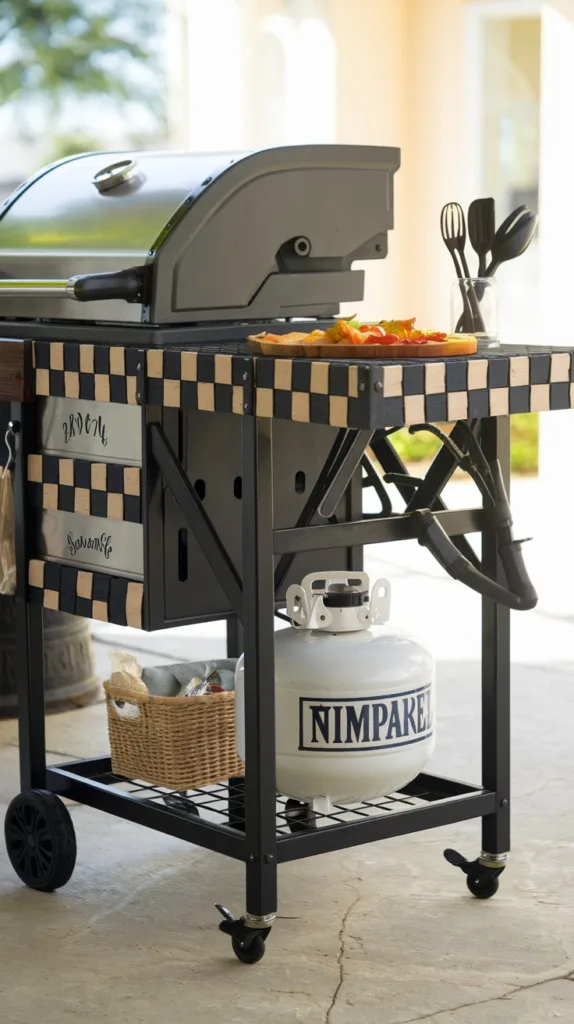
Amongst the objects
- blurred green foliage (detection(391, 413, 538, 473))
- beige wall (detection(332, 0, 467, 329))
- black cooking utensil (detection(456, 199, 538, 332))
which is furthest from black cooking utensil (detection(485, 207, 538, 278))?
beige wall (detection(332, 0, 467, 329))

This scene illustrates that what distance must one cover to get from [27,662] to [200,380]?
2.49ft

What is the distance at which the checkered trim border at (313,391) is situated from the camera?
2.18 meters

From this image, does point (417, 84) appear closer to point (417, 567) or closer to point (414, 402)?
point (417, 567)

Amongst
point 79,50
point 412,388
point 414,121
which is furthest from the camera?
point 79,50

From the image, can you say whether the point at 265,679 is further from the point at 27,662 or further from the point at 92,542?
the point at 27,662

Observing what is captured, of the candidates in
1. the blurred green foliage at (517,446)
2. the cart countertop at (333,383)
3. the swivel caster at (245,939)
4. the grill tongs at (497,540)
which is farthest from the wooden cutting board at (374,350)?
the blurred green foliage at (517,446)

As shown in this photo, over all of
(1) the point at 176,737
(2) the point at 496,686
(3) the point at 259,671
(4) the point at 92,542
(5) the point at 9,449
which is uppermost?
(5) the point at 9,449

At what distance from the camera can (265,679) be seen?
2434 millimetres

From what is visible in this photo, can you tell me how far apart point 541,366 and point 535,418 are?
713 centimetres

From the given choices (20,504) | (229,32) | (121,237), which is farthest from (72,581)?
(229,32)

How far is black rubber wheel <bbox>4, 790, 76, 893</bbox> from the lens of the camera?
2828 mm

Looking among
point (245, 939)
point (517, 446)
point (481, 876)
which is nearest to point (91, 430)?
point (245, 939)

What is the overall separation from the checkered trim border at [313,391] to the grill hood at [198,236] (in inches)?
15.6

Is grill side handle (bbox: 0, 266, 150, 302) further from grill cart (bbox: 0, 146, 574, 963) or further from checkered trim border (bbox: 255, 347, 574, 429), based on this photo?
checkered trim border (bbox: 255, 347, 574, 429)
